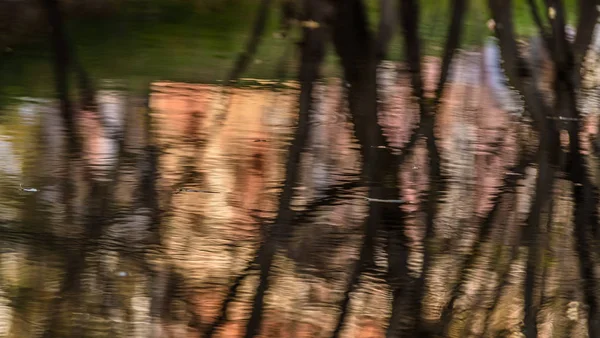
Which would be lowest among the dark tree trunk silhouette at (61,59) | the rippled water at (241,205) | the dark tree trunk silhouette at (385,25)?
the rippled water at (241,205)

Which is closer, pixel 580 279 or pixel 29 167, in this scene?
pixel 29 167

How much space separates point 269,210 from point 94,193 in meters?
0.18

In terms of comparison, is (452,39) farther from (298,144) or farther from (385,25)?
(298,144)

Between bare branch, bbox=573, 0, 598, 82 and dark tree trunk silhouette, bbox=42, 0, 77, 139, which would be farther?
bare branch, bbox=573, 0, 598, 82

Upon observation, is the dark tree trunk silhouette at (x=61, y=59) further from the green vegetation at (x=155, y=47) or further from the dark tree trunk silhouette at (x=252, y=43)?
the dark tree trunk silhouette at (x=252, y=43)

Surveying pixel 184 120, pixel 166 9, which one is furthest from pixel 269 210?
pixel 166 9

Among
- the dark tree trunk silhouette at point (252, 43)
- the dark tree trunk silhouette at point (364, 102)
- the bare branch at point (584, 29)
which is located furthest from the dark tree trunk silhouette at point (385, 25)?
the bare branch at point (584, 29)

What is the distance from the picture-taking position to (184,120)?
A: 0.66 meters

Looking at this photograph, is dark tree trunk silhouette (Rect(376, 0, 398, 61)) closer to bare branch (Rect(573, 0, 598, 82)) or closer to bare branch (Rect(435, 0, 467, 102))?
bare branch (Rect(435, 0, 467, 102))

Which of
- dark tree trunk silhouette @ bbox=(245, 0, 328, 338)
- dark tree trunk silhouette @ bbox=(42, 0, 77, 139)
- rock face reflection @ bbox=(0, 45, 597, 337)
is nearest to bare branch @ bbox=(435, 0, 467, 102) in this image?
rock face reflection @ bbox=(0, 45, 597, 337)

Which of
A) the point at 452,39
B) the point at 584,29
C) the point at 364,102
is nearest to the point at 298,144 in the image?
the point at 364,102

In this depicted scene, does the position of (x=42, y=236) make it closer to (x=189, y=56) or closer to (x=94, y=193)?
(x=94, y=193)

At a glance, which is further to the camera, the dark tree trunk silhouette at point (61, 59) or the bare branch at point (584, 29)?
the bare branch at point (584, 29)

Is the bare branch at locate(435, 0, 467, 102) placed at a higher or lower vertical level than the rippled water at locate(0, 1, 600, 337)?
higher
